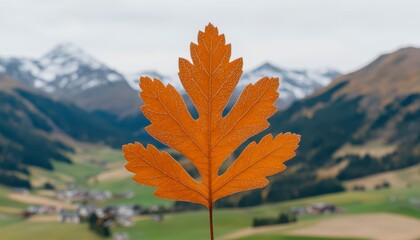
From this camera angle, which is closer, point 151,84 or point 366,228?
point 151,84

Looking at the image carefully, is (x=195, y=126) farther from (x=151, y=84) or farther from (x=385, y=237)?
(x=385, y=237)

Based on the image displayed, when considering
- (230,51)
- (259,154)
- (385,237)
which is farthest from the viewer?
(385,237)

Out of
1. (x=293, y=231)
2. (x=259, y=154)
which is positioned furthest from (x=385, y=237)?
(x=259, y=154)

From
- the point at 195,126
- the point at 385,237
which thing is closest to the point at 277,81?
the point at 195,126

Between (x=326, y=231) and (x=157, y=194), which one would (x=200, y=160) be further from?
(x=326, y=231)

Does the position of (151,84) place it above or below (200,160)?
above

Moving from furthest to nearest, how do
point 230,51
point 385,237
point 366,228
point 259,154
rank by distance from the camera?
1. point 366,228
2. point 385,237
3. point 259,154
4. point 230,51
